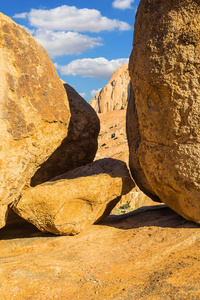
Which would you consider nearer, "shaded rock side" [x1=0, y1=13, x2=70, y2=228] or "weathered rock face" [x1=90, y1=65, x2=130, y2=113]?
"shaded rock side" [x1=0, y1=13, x2=70, y2=228]

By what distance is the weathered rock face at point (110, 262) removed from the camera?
3445 millimetres

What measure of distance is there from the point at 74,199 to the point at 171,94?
7.78 feet

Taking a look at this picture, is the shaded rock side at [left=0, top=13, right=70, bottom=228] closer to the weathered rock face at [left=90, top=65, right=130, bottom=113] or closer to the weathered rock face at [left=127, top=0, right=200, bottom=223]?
the weathered rock face at [left=127, top=0, right=200, bottom=223]

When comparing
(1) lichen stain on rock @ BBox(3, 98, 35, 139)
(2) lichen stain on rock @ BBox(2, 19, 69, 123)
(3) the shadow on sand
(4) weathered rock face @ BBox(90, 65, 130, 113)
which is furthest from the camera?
(4) weathered rock face @ BBox(90, 65, 130, 113)

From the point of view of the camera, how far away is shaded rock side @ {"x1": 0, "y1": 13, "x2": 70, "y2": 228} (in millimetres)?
4715

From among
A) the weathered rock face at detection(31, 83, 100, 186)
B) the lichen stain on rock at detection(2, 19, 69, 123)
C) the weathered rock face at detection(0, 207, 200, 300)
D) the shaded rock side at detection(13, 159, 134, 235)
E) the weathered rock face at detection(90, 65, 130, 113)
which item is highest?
the weathered rock face at detection(90, 65, 130, 113)

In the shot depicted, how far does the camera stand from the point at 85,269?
420 cm

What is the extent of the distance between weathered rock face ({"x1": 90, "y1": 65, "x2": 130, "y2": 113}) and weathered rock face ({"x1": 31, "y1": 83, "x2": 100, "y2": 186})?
1507 inches

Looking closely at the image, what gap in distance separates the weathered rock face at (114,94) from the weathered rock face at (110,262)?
132 ft

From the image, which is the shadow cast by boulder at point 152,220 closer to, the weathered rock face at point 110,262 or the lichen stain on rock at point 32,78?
the weathered rock face at point 110,262

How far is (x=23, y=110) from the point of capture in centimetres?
490

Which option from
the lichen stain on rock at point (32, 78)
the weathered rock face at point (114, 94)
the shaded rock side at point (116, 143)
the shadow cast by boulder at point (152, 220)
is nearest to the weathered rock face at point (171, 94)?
the shadow cast by boulder at point (152, 220)

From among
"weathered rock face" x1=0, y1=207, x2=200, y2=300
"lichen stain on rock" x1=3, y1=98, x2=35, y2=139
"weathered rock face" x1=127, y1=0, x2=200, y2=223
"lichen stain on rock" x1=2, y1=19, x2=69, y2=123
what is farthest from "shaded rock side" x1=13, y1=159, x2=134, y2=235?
"lichen stain on rock" x1=2, y1=19, x2=69, y2=123

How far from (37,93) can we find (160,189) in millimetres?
2538
